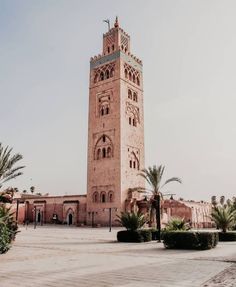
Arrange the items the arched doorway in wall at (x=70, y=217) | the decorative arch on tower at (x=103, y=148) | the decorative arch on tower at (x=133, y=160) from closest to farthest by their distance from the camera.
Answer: the decorative arch on tower at (x=103, y=148) < the decorative arch on tower at (x=133, y=160) < the arched doorway in wall at (x=70, y=217)

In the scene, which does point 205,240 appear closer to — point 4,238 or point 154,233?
point 154,233

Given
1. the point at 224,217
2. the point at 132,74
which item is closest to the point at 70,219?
the point at 132,74

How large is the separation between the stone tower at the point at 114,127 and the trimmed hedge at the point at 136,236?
2286cm

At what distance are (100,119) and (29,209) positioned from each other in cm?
1854

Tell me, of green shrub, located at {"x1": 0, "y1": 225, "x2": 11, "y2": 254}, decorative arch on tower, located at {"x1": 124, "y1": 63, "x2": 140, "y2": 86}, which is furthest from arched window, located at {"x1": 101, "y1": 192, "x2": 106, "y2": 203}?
green shrub, located at {"x1": 0, "y1": 225, "x2": 11, "y2": 254}

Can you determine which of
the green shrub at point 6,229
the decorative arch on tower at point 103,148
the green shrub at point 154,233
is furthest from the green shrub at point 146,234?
the decorative arch on tower at point 103,148

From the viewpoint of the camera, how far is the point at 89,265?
29.1 feet

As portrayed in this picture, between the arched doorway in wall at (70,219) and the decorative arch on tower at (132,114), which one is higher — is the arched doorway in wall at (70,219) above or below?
below

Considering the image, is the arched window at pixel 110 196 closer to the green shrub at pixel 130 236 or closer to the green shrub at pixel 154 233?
the green shrub at pixel 154 233

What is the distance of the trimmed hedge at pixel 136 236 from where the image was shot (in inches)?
711

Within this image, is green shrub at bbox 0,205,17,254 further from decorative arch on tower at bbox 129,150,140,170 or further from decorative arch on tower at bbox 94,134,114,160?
decorative arch on tower at bbox 129,150,140,170

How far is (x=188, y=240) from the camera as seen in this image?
13875mm

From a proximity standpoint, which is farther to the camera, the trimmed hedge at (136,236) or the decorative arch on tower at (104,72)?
the decorative arch on tower at (104,72)

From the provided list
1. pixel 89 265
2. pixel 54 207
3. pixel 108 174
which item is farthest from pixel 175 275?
pixel 54 207
